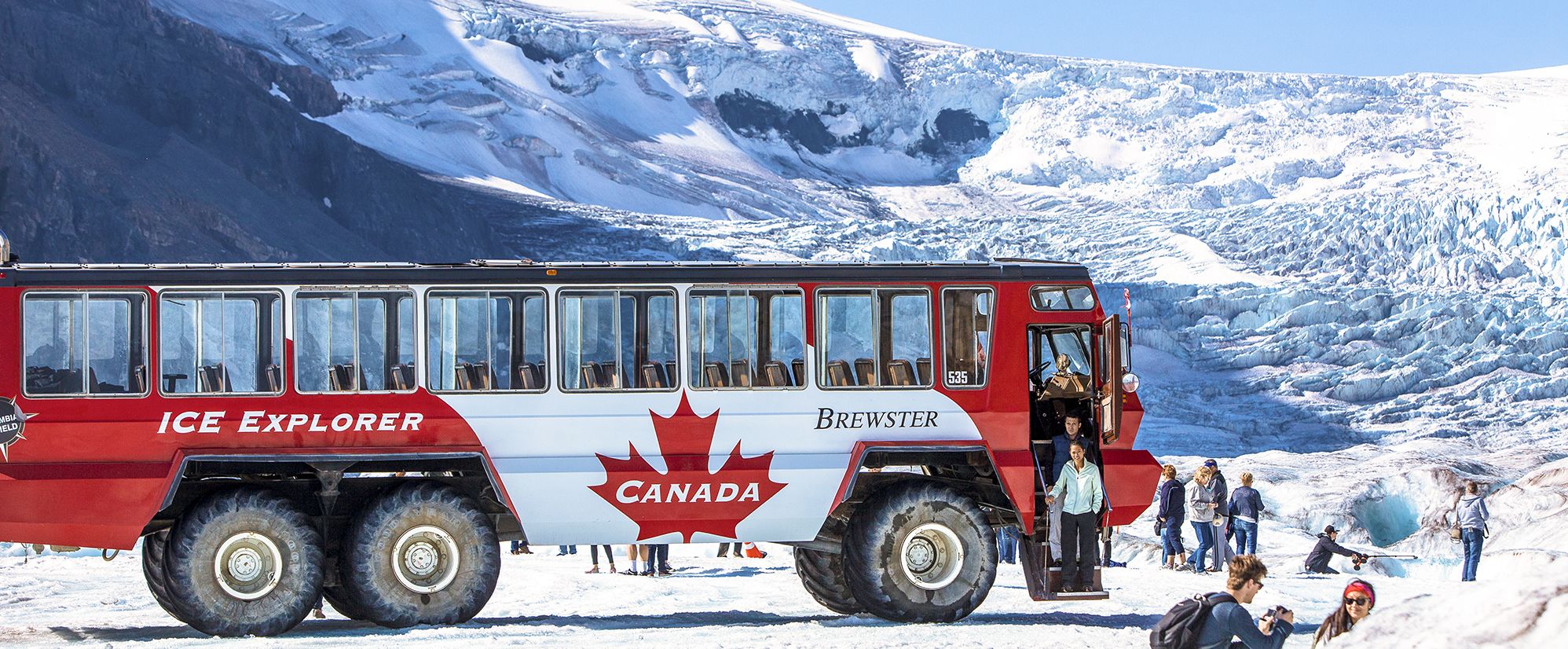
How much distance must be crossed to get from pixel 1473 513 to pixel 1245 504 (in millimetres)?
2448

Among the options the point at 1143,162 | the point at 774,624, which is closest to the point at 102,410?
the point at 774,624

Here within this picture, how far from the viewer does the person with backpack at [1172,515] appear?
63.2 feet

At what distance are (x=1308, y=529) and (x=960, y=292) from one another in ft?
90.3

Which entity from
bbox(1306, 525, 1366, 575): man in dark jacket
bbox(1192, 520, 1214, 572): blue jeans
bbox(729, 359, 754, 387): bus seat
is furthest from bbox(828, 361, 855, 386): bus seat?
bbox(1306, 525, 1366, 575): man in dark jacket

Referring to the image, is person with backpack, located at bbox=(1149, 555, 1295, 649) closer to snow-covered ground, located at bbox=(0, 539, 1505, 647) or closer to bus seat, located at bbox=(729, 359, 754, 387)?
snow-covered ground, located at bbox=(0, 539, 1505, 647)

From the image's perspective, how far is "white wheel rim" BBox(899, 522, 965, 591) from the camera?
527 inches

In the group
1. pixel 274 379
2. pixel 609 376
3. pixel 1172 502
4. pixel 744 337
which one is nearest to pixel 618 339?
pixel 609 376

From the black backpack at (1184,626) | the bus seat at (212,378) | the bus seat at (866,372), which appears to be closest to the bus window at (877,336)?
the bus seat at (866,372)

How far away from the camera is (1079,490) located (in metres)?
13.1

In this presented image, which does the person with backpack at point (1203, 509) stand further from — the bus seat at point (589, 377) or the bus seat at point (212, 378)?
the bus seat at point (212, 378)

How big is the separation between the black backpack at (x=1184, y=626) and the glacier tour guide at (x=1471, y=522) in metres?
11.1

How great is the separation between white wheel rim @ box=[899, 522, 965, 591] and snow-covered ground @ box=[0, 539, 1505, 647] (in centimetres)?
45

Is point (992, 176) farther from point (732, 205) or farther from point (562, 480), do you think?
point (562, 480)

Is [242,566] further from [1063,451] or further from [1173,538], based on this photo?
[1173,538]
